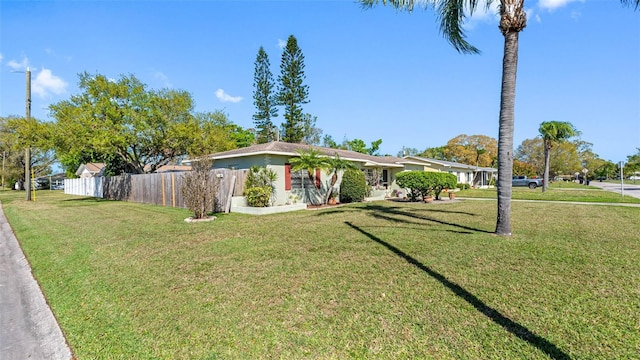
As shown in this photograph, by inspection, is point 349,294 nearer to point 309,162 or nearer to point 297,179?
point 309,162

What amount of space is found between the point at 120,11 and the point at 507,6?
43.7 ft

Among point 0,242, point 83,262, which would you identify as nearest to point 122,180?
point 0,242

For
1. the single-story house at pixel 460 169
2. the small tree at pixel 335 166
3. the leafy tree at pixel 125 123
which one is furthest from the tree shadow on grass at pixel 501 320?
the single-story house at pixel 460 169

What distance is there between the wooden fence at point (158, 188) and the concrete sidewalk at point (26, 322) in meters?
7.49

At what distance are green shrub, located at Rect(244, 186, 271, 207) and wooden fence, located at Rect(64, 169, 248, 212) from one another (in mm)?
925

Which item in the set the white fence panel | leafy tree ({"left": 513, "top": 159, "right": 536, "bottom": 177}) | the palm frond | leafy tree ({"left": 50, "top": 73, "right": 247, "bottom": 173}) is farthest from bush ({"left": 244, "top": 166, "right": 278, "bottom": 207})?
leafy tree ({"left": 513, "top": 159, "right": 536, "bottom": 177})

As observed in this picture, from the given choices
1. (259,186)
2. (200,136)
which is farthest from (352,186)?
(200,136)

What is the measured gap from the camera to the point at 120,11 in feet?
40.5

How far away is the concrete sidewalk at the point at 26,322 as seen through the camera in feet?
9.94

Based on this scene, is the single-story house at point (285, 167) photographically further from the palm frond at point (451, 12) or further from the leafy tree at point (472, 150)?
the leafy tree at point (472, 150)

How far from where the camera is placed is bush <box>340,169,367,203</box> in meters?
16.6

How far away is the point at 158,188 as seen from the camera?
1719 cm

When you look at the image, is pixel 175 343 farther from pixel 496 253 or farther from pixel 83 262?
pixel 496 253

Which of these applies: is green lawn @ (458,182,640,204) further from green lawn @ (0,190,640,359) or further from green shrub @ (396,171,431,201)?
green lawn @ (0,190,640,359)
